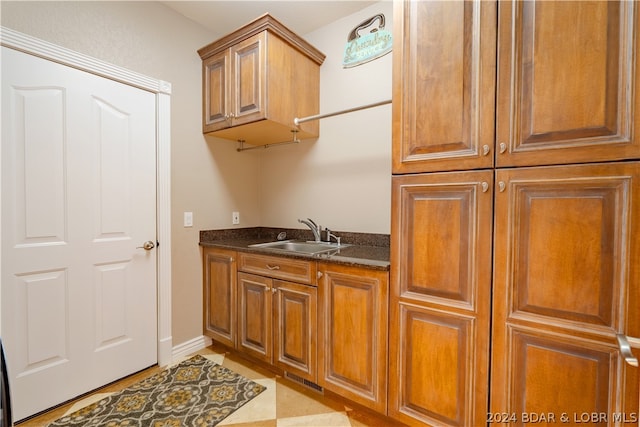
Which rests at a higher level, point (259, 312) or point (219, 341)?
point (259, 312)

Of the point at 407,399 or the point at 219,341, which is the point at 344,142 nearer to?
the point at 407,399

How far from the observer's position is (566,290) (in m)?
1.04

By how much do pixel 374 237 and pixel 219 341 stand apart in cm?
151

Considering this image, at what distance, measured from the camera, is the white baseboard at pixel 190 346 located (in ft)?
7.26

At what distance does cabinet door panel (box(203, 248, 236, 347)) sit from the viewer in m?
2.15

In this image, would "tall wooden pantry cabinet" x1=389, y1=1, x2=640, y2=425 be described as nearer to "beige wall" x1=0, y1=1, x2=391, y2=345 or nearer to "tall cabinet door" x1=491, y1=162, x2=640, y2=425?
"tall cabinet door" x1=491, y1=162, x2=640, y2=425

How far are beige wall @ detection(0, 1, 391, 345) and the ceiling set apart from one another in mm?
68

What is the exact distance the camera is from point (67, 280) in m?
1.70

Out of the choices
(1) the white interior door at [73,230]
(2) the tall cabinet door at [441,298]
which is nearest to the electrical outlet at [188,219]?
(1) the white interior door at [73,230]

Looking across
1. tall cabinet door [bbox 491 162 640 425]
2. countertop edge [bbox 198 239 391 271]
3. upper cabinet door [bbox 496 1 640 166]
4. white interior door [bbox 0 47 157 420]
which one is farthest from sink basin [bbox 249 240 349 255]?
upper cabinet door [bbox 496 1 640 166]

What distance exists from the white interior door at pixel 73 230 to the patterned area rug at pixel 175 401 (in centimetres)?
21

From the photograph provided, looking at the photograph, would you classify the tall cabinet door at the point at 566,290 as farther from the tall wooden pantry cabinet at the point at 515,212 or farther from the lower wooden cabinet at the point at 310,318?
the lower wooden cabinet at the point at 310,318

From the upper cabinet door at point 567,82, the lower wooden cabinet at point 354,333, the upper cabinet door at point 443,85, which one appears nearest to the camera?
the upper cabinet door at point 567,82

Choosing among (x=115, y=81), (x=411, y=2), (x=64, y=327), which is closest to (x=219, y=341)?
(x=64, y=327)
